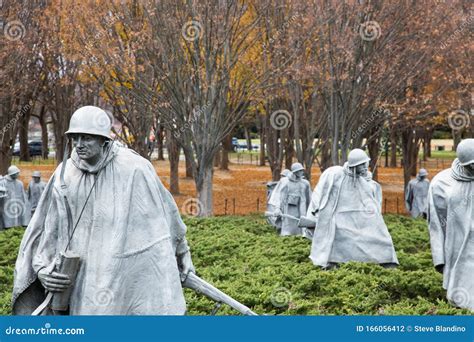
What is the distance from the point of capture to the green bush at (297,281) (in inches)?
392

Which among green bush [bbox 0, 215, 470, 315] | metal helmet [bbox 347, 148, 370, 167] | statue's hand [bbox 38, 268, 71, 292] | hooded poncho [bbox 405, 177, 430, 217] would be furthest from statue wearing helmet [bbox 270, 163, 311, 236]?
statue's hand [bbox 38, 268, 71, 292]

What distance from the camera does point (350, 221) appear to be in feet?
46.3

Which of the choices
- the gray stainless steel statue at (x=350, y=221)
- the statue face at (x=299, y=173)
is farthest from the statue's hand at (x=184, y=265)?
the statue face at (x=299, y=173)

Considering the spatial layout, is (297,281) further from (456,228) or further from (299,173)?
(299,173)

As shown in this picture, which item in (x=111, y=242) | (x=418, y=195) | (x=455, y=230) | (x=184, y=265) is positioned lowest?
(x=418, y=195)

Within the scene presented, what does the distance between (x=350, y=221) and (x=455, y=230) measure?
14.2ft

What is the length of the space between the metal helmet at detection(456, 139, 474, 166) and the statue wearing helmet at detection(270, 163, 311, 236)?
1030 centimetres

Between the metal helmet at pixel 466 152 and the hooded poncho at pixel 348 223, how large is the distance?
14.4 ft

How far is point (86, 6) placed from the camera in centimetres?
2023

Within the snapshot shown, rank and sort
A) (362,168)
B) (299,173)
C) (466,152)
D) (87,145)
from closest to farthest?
(87,145), (466,152), (362,168), (299,173)

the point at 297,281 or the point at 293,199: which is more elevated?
the point at 293,199

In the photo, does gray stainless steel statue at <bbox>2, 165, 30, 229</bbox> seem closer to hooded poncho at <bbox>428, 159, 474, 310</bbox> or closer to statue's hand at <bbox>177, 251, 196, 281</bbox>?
hooded poncho at <bbox>428, 159, 474, 310</bbox>

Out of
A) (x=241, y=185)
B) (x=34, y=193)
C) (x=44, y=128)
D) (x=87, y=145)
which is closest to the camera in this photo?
(x=87, y=145)

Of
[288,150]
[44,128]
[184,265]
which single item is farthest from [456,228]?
[44,128]
